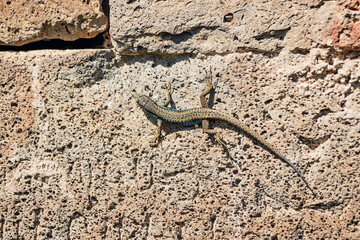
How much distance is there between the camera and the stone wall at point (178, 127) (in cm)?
249

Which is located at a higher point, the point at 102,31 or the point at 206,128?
the point at 102,31

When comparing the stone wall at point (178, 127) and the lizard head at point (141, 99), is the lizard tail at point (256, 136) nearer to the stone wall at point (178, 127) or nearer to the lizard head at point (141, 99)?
the stone wall at point (178, 127)

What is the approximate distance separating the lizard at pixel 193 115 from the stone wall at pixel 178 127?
0.06 meters

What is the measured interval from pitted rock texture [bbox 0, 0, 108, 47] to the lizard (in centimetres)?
69

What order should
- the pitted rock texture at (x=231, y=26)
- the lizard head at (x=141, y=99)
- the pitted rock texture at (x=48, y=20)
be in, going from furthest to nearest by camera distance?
1. the pitted rock texture at (x=48, y=20)
2. the lizard head at (x=141, y=99)
3. the pitted rock texture at (x=231, y=26)

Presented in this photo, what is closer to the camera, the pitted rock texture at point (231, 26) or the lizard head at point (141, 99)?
the pitted rock texture at point (231, 26)

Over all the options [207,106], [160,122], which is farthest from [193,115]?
[160,122]

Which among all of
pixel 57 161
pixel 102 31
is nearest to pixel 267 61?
pixel 102 31

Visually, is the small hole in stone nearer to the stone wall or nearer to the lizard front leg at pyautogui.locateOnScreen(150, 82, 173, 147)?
the stone wall

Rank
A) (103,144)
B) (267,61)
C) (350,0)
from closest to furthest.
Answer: (350,0), (267,61), (103,144)

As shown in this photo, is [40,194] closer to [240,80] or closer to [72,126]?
[72,126]

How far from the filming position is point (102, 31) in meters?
2.94

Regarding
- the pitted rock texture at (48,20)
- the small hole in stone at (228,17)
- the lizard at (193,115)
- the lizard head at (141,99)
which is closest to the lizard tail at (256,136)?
the lizard at (193,115)

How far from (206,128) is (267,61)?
652 millimetres
